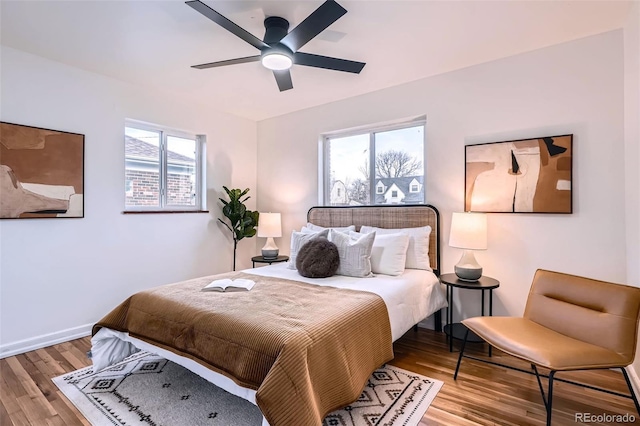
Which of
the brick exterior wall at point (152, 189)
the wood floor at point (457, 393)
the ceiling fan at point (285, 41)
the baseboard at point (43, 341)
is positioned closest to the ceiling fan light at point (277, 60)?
the ceiling fan at point (285, 41)

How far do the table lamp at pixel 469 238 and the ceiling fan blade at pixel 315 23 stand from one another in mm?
1944

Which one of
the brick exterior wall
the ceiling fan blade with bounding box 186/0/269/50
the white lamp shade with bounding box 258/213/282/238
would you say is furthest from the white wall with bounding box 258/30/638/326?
the brick exterior wall

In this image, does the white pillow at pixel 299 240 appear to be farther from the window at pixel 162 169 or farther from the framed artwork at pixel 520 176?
the window at pixel 162 169

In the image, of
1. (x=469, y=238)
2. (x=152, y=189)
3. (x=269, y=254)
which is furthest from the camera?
(x=269, y=254)

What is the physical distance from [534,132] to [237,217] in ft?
11.5

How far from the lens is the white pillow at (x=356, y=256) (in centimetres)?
287

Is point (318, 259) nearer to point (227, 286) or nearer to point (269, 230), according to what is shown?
point (227, 286)

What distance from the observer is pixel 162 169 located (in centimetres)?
390

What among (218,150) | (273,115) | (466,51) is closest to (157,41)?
(218,150)

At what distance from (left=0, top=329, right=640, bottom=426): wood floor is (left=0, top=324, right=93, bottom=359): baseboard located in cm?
9

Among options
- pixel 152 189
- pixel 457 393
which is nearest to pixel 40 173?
pixel 152 189

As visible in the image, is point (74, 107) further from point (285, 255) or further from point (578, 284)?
point (578, 284)

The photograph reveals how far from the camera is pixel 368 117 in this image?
378 cm

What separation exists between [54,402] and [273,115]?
153 inches
